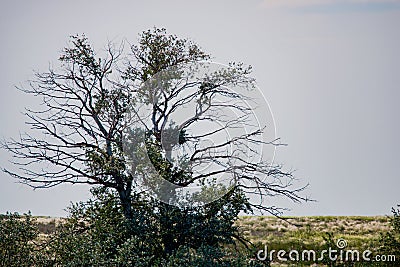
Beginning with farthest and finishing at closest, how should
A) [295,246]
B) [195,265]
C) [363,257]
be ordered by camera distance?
[295,246]
[363,257]
[195,265]

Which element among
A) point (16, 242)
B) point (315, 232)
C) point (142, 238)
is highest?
point (315, 232)

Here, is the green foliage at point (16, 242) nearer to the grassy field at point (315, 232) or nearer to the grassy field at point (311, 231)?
the grassy field at point (311, 231)

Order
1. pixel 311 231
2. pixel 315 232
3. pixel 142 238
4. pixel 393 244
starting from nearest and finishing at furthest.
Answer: pixel 142 238, pixel 393 244, pixel 315 232, pixel 311 231

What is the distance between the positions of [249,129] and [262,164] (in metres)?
0.56

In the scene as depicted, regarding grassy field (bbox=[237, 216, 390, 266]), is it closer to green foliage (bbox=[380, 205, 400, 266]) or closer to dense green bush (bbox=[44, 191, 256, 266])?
green foliage (bbox=[380, 205, 400, 266])

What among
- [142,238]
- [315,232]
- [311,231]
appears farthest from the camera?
[311,231]

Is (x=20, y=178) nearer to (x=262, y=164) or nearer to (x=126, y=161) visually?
(x=126, y=161)

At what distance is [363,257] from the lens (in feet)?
36.8

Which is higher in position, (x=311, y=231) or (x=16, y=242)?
(x=311, y=231)

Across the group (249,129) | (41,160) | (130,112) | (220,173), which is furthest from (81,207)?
(249,129)

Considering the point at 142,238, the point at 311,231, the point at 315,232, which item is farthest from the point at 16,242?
the point at 311,231

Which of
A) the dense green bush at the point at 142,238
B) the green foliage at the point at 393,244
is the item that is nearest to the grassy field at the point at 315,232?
the green foliage at the point at 393,244

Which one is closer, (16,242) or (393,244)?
(16,242)

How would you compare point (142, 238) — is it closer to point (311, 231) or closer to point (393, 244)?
point (393, 244)
